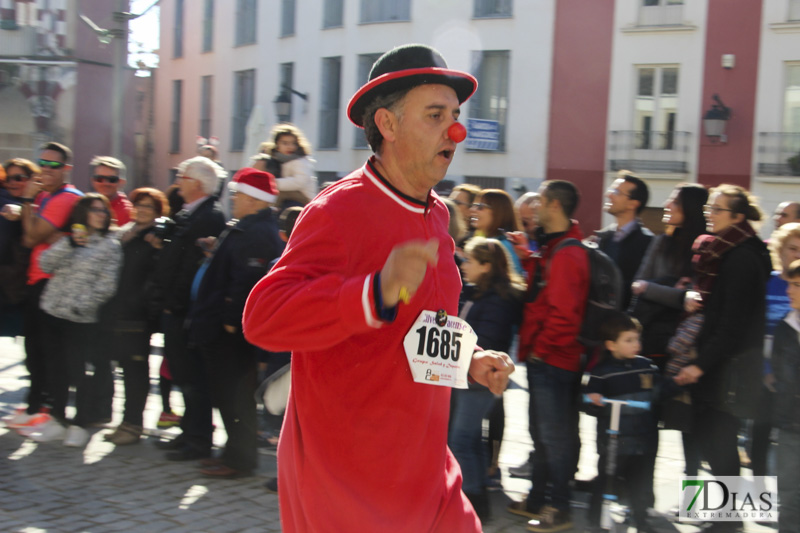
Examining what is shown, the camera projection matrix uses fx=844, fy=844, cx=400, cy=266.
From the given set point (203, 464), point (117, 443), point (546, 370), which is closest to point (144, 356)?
point (117, 443)

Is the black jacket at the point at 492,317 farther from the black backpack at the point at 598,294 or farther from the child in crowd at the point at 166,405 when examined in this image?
the child in crowd at the point at 166,405

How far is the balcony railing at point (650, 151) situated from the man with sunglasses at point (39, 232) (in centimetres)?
1639

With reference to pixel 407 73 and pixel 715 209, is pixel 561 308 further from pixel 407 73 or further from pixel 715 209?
pixel 407 73

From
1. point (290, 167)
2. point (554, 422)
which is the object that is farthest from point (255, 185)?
point (554, 422)

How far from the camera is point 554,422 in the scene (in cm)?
481

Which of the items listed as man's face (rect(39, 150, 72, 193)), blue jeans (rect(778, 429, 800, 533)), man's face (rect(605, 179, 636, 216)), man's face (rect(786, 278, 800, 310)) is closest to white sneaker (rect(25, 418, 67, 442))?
man's face (rect(39, 150, 72, 193))

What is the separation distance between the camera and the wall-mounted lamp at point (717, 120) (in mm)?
19516

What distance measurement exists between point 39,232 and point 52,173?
0.53 metres

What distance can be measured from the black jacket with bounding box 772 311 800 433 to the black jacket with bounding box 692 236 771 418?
212mm

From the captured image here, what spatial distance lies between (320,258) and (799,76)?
2040cm

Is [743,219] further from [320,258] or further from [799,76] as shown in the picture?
[799,76]

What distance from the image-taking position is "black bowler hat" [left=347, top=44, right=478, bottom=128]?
2.25 m

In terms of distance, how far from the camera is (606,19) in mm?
20984

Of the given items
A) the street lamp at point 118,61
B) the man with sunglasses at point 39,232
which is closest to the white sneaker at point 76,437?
the man with sunglasses at point 39,232
